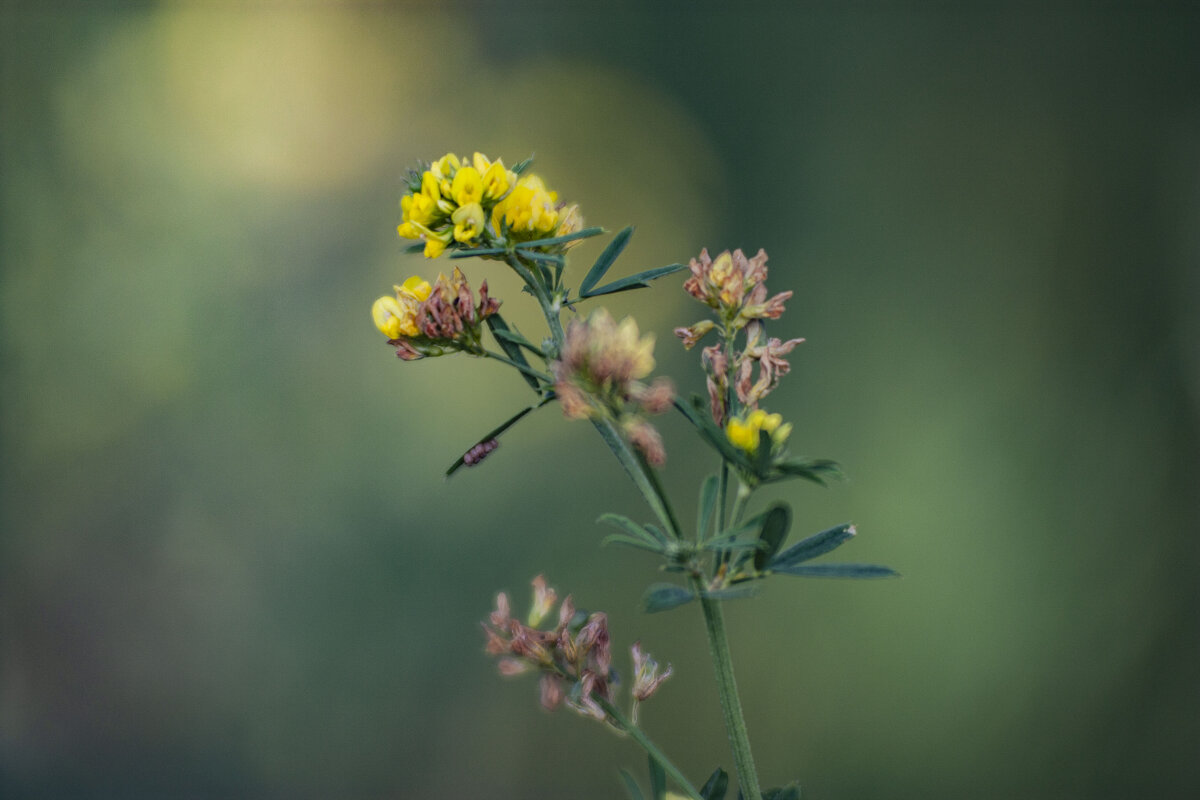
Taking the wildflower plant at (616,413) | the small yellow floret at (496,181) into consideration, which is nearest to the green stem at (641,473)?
the wildflower plant at (616,413)

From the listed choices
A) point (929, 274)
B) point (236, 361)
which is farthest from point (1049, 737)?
point (236, 361)

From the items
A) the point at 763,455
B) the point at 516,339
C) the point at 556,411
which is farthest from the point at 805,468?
the point at 556,411

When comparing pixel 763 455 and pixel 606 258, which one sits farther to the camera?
pixel 606 258

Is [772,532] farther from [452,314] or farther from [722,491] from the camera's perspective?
[452,314]

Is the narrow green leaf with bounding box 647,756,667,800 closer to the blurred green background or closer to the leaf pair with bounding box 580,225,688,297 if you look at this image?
the leaf pair with bounding box 580,225,688,297

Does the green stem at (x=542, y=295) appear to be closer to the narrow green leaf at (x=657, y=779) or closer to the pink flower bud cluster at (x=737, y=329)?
the pink flower bud cluster at (x=737, y=329)
